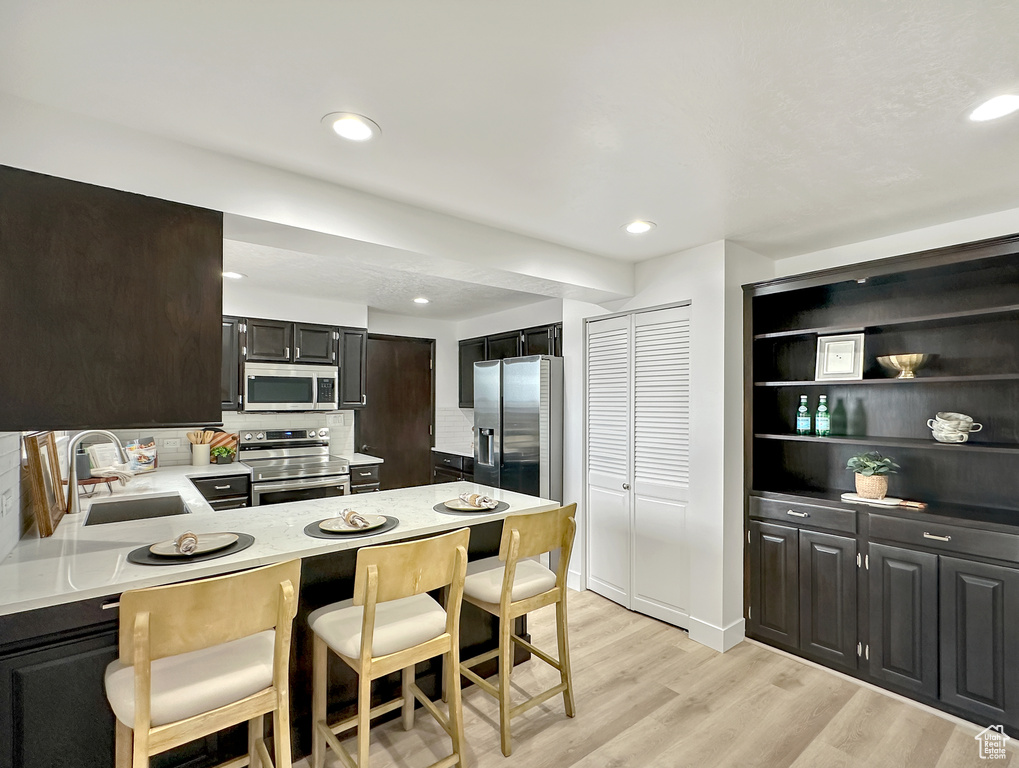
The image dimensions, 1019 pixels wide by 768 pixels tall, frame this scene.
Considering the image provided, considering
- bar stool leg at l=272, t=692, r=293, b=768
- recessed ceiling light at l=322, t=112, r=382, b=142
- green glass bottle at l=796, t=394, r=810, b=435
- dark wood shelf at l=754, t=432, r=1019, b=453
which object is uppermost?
recessed ceiling light at l=322, t=112, r=382, b=142

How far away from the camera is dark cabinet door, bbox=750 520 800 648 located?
2893 millimetres

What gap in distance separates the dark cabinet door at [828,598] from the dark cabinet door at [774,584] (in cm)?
4

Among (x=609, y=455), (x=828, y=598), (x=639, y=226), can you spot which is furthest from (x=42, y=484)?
(x=828, y=598)

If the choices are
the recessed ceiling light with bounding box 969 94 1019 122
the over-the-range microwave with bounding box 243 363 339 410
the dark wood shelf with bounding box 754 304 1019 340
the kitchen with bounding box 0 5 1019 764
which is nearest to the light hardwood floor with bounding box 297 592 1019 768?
the kitchen with bounding box 0 5 1019 764

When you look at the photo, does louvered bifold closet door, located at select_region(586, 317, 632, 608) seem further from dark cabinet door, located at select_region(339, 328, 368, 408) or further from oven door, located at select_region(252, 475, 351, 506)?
dark cabinet door, located at select_region(339, 328, 368, 408)

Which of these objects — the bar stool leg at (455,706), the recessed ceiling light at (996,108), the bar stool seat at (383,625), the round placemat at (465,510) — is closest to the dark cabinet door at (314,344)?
the round placemat at (465,510)

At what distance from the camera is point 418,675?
7.82ft

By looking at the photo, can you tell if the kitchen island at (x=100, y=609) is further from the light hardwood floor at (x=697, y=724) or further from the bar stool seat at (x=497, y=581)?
the light hardwood floor at (x=697, y=724)

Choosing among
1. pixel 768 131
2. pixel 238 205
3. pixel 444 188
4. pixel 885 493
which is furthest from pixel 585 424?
pixel 238 205

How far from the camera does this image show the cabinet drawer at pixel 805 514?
2.71 meters

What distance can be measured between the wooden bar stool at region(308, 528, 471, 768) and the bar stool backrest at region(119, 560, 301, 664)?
25 cm

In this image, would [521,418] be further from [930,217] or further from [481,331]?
[930,217]

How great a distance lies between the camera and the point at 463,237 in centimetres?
261

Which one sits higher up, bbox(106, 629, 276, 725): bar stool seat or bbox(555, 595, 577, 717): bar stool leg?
bbox(106, 629, 276, 725): bar stool seat
